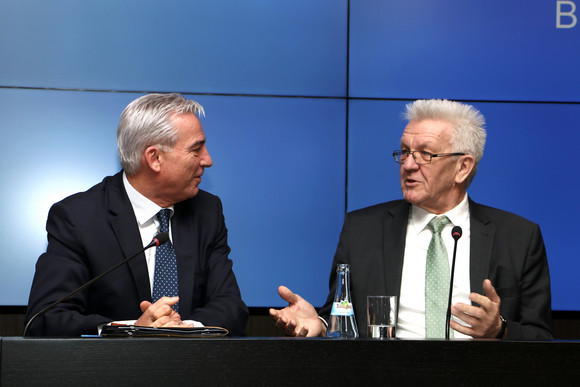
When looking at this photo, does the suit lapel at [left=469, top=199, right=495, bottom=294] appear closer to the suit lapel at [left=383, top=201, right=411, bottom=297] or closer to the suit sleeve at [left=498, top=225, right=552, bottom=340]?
the suit sleeve at [left=498, top=225, right=552, bottom=340]

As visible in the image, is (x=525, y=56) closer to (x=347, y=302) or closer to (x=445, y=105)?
(x=445, y=105)

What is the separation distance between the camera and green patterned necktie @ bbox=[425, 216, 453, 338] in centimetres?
246

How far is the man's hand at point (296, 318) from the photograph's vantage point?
2170 mm

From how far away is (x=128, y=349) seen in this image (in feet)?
4.44

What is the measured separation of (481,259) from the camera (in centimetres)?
257

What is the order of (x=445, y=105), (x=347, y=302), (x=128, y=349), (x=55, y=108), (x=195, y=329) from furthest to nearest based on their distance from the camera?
(x=55, y=108) < (x=445, y=105) < (x=347, y=302) < (x=195, y=329) < (x=128, y=349)

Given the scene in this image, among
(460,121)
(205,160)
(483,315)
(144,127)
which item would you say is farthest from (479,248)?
(144,127)

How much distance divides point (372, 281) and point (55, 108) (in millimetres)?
1566

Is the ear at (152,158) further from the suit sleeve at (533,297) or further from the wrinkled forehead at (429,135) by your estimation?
the suit sleeve at (533,297)

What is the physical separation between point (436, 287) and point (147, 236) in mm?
1117

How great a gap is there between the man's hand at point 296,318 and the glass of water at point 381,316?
367mm

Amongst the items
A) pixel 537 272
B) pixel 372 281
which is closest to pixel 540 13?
pixel 537 272

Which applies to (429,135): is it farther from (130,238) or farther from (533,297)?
(130,238)

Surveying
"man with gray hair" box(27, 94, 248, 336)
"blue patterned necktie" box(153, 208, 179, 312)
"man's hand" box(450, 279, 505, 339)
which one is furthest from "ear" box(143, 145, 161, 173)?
"man's hand" box(450, 279, 505, 339)
